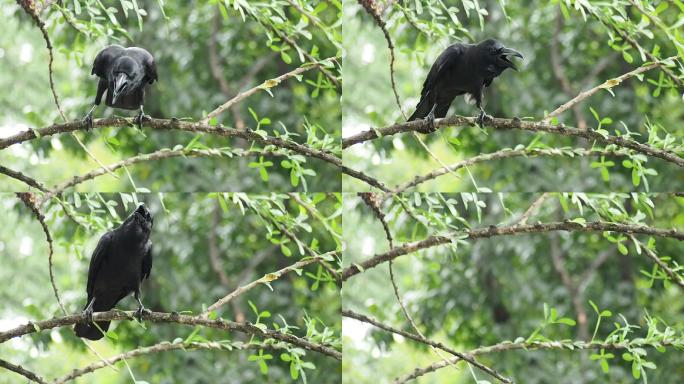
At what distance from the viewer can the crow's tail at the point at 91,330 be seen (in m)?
2.83

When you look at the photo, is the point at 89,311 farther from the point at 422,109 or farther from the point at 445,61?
the point at 445,61

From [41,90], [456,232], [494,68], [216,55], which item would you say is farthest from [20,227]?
[494,68]

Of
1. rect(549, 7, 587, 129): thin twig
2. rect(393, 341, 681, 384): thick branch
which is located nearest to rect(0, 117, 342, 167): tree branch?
rect(393, 341, 681, 384): thick branch

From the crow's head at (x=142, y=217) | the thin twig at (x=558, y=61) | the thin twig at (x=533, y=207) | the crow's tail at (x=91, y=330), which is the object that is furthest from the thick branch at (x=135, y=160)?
the thin twig at (x=558, y=61)

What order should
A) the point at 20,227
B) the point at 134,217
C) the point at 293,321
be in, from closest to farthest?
the point at 134,217
the point at 20,227
the point at 293,321

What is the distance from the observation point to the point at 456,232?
9.82 feet

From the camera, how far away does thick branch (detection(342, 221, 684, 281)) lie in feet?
9.16

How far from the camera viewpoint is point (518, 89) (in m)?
3.20

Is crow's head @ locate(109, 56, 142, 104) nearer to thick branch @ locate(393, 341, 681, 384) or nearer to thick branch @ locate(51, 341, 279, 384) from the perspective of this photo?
thick branch @ locate(51, 341, 279, 384)

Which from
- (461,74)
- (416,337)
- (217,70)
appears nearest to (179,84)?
(217,70)

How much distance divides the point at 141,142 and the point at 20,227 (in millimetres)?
482

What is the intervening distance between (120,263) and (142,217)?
6.1 inches

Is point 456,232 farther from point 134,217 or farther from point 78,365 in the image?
point 78,365

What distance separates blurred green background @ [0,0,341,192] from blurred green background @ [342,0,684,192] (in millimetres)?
124
